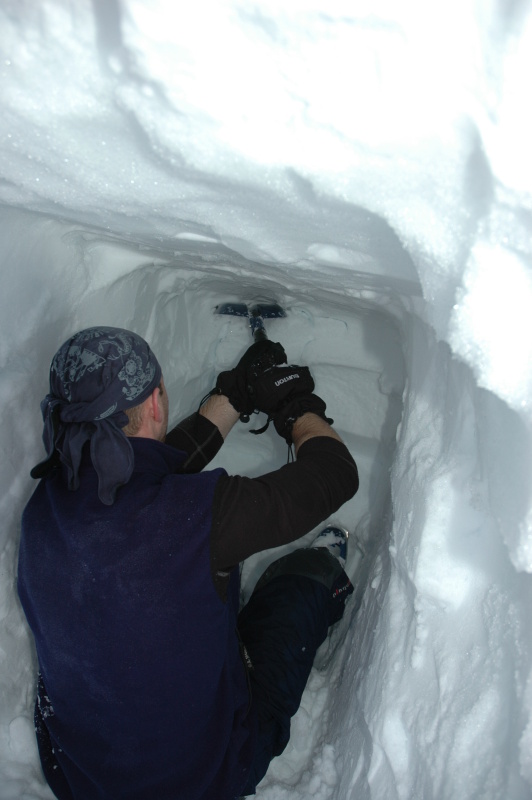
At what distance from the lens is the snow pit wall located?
2.63 ft

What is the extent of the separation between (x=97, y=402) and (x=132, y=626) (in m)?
0.40

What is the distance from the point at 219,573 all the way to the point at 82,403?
400 millimetres

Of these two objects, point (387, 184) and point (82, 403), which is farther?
point (82, 403)

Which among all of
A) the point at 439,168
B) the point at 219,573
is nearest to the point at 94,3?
the point at 439,168

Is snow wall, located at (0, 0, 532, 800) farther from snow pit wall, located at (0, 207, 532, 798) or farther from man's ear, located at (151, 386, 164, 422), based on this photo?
man's ear, located at (151, 386, 164, 422)

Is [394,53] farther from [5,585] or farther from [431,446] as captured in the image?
[5,585]

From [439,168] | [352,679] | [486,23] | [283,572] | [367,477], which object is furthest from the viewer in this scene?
[367,477]

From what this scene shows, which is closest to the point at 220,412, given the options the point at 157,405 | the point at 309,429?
the point at 309,429

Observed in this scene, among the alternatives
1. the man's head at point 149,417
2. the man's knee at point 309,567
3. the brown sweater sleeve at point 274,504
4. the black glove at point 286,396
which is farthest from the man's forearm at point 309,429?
the man's knee at point 309,567

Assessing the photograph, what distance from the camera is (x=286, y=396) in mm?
1464

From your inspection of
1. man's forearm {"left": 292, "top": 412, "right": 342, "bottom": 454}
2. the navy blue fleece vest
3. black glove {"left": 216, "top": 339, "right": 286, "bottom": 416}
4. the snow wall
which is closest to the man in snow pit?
the navy blue fleece vest

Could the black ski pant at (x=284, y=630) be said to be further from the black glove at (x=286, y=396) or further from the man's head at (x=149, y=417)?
the man's head at (x=149, y=417)

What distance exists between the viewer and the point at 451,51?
58 centimetres

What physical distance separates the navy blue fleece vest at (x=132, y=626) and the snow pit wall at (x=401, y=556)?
0.82 feet
